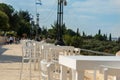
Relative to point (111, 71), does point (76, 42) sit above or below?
below

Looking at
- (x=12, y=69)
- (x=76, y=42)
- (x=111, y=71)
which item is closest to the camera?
(x=111, y=71)

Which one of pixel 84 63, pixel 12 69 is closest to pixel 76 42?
pixel 12 69

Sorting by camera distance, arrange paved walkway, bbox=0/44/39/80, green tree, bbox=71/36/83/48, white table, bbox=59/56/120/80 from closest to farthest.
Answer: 1. white table, bbox=59/56/120/80
2. paved walkway, bbox=0/44/39/80
3. green tree, bbox=71/36/83/48

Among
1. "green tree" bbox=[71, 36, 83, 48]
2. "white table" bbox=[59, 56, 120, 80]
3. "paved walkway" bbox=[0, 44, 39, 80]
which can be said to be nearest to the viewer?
"white table" bbox=[59, 56, 120, 80]

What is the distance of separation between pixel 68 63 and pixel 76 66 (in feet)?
0.68

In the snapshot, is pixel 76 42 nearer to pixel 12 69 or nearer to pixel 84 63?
pixel 12 69

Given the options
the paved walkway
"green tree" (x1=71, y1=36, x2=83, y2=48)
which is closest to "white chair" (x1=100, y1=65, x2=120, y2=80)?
the paved walkway

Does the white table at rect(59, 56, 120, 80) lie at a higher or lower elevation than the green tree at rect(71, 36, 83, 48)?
higher

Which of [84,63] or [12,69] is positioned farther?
[12,69]

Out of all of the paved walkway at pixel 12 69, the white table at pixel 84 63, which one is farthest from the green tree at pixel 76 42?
the white table at pixel 84 63

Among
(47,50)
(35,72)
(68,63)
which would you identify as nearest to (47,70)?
(68,63)

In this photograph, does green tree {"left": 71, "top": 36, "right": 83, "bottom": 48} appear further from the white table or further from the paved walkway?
the white table

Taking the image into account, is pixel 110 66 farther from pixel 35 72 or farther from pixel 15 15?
pixel 15 15

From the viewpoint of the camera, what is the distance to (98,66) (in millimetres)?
3084
